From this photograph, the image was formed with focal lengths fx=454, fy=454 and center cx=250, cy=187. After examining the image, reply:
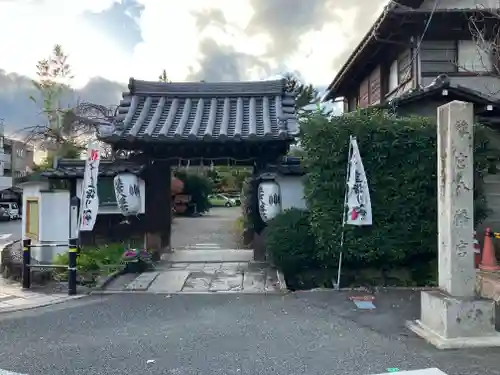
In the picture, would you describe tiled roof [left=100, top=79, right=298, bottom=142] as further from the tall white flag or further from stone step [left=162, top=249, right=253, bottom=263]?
stone step [left=162, top=249, right=253, bottom=263]

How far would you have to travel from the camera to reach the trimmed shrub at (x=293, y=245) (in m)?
10.1

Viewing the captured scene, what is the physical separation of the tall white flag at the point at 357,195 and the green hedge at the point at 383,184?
324mm

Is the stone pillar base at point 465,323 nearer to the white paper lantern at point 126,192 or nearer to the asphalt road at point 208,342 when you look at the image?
the asphalt road at point 208,342

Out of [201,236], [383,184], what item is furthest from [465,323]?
[201,236]

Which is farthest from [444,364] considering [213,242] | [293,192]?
[213,242]

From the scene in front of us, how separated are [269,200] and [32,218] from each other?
7054 millimetres

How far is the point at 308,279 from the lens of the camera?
34.0 feet

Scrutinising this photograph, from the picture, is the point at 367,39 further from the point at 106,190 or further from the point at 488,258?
the point at 106,190

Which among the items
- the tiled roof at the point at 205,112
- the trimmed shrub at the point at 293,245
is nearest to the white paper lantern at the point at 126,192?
the tiled roof at the point at 205,112

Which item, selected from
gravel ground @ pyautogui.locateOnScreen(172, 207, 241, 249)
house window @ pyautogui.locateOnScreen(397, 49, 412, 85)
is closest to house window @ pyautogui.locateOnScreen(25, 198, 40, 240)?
gravel ground @ pyautogui.locateOnScreen(172, 207, 241, 249)

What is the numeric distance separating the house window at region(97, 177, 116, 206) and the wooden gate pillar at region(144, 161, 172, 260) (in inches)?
42.9

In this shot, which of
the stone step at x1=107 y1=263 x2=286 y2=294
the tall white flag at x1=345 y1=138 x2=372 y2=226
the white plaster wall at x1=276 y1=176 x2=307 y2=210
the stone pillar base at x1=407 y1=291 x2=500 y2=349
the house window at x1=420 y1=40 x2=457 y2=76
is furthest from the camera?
the house window at x1=420 y1=40 x2=457 y2=76

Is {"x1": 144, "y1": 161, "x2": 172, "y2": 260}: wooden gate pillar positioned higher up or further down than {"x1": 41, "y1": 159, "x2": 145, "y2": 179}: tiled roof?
further down

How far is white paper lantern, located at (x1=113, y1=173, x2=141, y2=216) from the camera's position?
11883 mm
